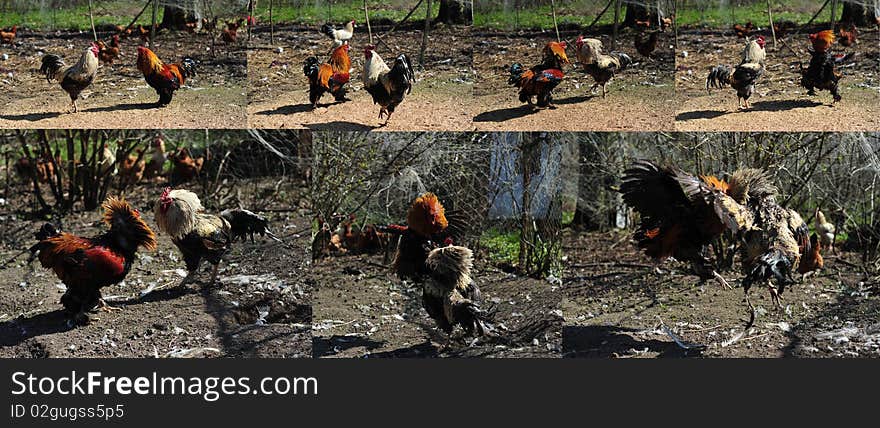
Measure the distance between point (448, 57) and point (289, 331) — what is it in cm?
253

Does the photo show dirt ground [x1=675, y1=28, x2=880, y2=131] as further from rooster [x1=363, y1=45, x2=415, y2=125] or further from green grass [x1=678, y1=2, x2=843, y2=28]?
rooster [x1=363, y1=45, x2=415, y2=125]

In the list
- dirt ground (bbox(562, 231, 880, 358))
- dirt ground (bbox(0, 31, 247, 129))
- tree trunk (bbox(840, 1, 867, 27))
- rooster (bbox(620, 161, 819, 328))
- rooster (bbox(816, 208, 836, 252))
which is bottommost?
dirt ground (bbox(562, 231, 880, 358))

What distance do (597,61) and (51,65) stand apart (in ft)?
14.2

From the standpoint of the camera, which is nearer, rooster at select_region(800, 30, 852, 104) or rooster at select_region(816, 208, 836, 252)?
rooster at select_region(800, 30, 852, 104)

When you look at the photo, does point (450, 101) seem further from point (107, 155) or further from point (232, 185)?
point (107, 155)

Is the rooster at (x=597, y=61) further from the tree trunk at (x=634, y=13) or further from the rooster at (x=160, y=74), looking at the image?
the rooster at (x=160, y=74)

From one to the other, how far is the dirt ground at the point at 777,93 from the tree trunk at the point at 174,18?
13.6 ft

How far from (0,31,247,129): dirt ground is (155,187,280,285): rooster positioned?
3.30ft

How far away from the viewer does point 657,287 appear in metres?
6.56

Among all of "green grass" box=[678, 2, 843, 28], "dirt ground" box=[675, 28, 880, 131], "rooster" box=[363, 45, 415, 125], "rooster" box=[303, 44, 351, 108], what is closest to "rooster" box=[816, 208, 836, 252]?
"dirt ground" box=[675, 28, 880, 131]

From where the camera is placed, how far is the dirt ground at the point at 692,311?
5578 mm

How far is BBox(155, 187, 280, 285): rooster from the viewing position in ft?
18.1

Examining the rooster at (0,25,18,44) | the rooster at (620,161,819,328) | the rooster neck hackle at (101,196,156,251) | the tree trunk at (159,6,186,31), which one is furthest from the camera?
the rooster at (0,25,18,44)

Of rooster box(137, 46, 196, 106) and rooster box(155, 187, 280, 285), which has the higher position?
rooster box(137, 46, 196, 106)
